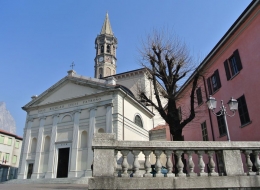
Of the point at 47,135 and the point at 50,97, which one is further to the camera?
the point at 50,97

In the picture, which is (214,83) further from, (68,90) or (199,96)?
(68,90)

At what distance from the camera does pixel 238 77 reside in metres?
12.5

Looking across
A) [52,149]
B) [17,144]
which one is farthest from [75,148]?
[17,144]

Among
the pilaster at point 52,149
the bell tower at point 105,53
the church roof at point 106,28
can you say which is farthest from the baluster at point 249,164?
the church roof at point 106,28

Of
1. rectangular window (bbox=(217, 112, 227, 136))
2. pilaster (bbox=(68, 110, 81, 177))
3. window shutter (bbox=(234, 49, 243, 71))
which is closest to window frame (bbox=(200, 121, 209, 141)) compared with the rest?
rectangular window (bbox=(217, 112, 227, 136))

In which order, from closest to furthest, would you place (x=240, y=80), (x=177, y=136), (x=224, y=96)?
(x=177, y=136) < (x=240, y=80) < (x=224, y=96)

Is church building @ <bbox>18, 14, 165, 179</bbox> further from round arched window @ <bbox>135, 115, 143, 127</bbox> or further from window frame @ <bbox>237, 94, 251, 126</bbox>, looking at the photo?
window frame @ <bbox>237, 94, 251, 126</bbox>

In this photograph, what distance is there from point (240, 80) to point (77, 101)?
1831 centimetres

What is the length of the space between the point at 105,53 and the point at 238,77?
41350 millimetres

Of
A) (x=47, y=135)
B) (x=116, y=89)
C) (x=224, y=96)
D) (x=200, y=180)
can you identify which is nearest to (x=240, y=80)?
(x=224, y=96)

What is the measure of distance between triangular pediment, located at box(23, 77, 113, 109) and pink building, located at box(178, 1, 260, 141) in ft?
39.6

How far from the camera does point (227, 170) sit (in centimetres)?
502

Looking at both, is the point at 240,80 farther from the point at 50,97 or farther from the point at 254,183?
the point at 50,97

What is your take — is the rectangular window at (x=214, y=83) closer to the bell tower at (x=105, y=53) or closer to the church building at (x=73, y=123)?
the church building at (x=73, y=123)
